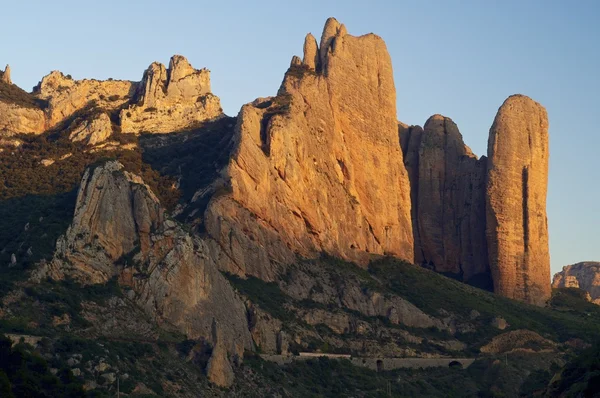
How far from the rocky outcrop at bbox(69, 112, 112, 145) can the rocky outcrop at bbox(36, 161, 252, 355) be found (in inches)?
955

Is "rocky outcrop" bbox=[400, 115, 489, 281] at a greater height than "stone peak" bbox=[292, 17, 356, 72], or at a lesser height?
lesser

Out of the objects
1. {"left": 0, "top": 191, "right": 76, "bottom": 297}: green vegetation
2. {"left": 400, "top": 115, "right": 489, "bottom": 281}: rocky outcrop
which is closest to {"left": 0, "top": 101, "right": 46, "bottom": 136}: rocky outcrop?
{"left": 0, "top": 191, "right": 76, "bottom": 297}: green vegetation

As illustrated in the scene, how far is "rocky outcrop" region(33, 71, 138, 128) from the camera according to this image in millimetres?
145750

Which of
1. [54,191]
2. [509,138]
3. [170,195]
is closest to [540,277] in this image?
[509,138]

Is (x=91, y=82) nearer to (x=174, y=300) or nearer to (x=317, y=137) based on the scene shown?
(x=317, y=137)

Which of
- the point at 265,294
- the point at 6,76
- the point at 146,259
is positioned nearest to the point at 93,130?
the point at 6,76

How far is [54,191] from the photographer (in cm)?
12619

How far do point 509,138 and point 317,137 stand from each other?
98.0ft

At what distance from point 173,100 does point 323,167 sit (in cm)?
2020

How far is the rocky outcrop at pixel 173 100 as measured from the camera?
148 m

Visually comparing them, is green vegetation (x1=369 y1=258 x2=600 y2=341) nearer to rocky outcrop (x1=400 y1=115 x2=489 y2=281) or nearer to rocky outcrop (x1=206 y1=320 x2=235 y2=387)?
rocky outcrop (x1=400 y1=115 x2=489 y2=281)

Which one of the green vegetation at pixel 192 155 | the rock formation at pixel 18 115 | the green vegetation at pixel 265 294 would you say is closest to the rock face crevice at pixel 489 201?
the green vegetation at pixel 192 155

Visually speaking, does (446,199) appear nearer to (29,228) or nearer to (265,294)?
(265,294)

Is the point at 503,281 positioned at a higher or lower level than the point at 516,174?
lower
